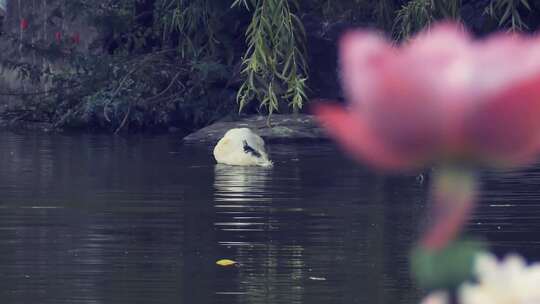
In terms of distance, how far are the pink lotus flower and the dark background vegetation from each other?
16138 mm

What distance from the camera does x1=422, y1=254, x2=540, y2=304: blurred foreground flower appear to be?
2.29 ft

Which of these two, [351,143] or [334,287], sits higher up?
[351,143]

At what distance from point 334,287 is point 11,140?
36.2 ft

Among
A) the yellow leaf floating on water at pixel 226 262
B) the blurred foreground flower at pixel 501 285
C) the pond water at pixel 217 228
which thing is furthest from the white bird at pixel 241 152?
the blurred foreground flower at pixel 501 285

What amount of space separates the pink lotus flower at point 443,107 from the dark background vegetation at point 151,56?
16.1 meters

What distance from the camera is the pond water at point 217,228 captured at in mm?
6195

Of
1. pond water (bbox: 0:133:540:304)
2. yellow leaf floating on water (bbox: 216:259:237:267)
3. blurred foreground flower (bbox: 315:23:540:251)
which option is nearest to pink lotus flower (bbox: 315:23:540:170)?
blurred foreground flower (bbox: 315:23:540:251)

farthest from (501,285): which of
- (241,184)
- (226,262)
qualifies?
(241,184)

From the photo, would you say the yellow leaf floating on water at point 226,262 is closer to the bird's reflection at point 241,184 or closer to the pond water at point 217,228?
the pond water at point 217,228

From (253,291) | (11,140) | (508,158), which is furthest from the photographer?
(11,140)

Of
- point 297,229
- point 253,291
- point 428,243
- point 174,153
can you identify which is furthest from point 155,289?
point 174,153

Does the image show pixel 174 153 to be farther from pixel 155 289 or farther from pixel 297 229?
pixel 155 289

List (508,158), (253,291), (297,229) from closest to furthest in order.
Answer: (508,158), (253,291), (297,229)

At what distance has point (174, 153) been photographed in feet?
48.3
